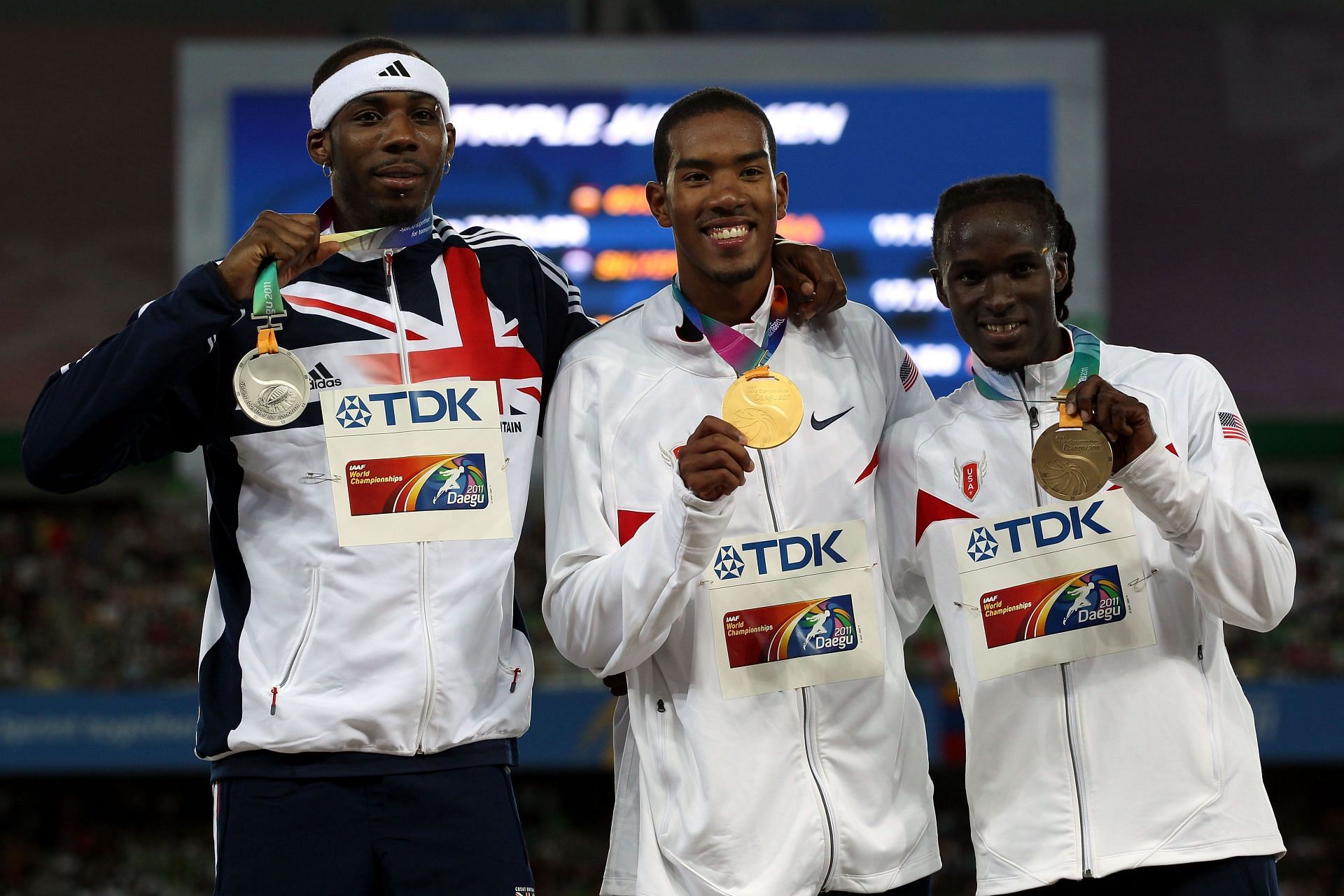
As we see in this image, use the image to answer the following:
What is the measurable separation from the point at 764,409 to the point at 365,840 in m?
0.91

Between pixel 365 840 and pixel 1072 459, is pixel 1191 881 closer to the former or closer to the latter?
pixel 1072 459

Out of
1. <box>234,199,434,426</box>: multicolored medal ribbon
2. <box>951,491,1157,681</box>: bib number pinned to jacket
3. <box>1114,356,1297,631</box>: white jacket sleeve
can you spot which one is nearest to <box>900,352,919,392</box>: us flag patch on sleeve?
<box>951,491,1157,681</box>: bib number pinned to jacket

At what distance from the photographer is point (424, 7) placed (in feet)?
38.1

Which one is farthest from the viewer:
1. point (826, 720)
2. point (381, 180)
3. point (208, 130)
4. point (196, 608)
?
point (196, 608)

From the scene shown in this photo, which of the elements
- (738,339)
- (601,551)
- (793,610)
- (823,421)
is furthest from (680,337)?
(793,610)

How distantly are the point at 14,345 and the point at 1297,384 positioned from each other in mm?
10141

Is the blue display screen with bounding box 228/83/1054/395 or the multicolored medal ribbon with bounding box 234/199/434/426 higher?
the blue display screen with bounding box 228/83/1054/395

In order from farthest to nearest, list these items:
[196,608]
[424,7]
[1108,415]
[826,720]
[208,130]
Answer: [424,7], [196,608], [208,130], [826,720], [1108,415]

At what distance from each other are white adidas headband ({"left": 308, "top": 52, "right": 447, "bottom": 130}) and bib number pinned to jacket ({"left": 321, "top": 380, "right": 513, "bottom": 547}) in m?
0.51

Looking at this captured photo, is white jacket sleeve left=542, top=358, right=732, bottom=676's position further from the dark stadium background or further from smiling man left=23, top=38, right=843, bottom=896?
the dark stadium background

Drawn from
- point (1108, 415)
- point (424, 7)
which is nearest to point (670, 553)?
point (1108, 415)

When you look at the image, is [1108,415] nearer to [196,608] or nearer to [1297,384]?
[196,608]

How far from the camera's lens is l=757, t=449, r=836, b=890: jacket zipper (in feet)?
7.47

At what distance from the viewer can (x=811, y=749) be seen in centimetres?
233
